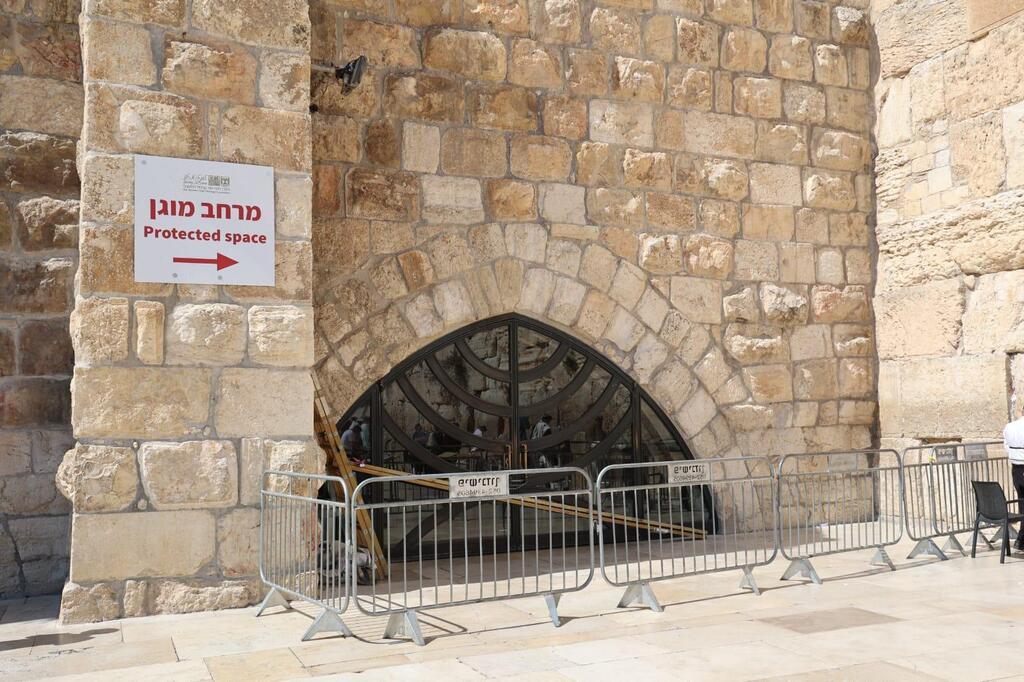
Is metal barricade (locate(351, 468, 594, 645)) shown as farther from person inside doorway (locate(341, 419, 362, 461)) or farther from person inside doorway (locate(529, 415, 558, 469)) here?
person inside doorway (locate(341, 419, 362, 461))

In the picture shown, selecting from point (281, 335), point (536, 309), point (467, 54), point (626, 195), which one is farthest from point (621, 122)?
point (281, 335)

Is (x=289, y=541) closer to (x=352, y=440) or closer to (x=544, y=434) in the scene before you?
(x=352, y=440)

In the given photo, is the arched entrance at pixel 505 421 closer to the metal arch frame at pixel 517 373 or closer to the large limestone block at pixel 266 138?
the metal arch frame at pixel 517 373

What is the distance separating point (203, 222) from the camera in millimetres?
5645

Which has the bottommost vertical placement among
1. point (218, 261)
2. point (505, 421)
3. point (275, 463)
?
point (275, 463)

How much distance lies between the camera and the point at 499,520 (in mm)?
7500

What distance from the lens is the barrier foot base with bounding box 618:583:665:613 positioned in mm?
5555

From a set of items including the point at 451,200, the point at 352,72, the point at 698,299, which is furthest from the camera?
the point at 698,299

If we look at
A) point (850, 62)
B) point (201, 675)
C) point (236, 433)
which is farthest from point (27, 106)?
point (850, 62)

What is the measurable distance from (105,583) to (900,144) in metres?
7.46

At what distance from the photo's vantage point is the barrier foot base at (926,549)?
707 cm

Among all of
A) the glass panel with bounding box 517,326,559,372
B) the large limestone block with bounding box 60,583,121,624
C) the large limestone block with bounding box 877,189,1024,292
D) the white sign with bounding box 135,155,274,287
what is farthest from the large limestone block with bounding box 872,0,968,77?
the large limestone block with bounding box 60,583,121,624

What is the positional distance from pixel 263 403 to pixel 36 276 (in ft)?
6.00

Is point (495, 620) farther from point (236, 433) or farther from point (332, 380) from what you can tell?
point (332, 380)
